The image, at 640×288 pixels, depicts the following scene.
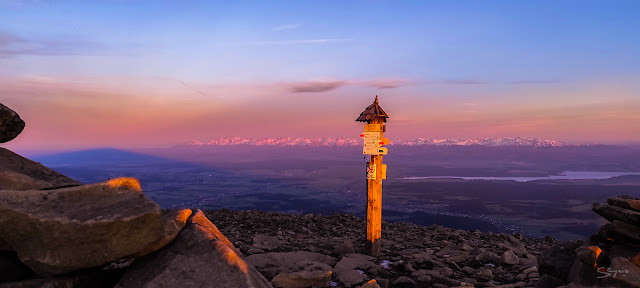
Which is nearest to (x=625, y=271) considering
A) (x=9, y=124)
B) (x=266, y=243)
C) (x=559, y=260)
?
(x=559, y=260)

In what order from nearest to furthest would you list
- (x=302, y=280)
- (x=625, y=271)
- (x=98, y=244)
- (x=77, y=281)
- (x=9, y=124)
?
(x=98, y=244) < (x=77, y=281) < (x=625, y=271) < (x=9, y=124) < (x=302, y=280)

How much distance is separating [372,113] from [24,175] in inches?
346

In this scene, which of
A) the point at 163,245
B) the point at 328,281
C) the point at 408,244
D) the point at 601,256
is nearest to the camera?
the point at 163,245

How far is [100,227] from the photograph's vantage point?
4781 mm

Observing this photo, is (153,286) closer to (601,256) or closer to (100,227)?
(100,227)

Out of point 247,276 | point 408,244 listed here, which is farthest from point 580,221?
point 247,276

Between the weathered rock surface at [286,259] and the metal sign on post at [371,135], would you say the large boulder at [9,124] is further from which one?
the metal sign on post at [371,135]

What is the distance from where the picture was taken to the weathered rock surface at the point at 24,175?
589cm

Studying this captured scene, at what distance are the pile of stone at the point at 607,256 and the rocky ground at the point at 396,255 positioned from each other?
113 centimetres

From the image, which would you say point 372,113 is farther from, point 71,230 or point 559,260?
point 71,230

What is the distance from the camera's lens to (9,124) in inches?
268

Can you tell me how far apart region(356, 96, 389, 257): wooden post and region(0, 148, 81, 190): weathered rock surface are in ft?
26.0

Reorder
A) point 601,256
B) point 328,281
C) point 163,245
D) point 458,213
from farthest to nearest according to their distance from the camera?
point 458,213 < point 328,281 < point 601,256 < point 163,245

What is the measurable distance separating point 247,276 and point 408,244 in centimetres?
1019
